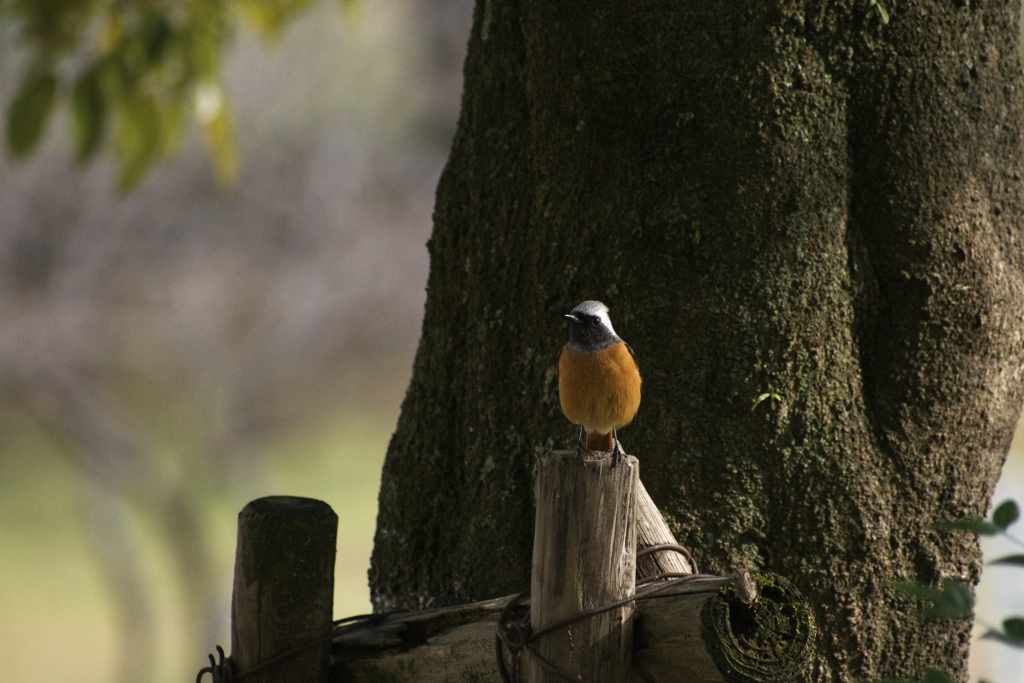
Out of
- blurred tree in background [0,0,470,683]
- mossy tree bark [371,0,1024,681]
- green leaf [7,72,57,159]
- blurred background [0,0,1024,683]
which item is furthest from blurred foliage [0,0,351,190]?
blurred background [0,0,1024,683]

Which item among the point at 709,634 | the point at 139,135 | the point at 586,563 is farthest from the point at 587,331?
the point at 139,135

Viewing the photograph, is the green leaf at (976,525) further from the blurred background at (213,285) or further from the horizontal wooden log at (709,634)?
the blurred background at (213,285)

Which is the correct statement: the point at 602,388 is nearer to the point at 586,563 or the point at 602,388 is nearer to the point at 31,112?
the point at 586,563

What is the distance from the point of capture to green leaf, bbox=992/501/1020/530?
1505 millimetres

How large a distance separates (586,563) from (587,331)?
0.73 m

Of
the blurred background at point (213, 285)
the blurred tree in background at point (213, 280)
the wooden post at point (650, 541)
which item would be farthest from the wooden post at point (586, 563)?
the blurred background at point (213, 285)

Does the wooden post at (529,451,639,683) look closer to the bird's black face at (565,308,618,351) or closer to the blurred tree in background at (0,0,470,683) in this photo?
the bird's black face at (565,308,618,351)

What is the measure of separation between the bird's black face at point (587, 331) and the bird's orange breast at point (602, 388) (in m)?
0.02

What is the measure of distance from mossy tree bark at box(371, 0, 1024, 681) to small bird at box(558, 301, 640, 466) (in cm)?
14

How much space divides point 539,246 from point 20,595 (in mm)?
15882

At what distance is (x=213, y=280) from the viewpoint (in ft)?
41.0

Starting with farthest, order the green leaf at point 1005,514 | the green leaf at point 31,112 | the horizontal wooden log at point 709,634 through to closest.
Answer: the green leaf at point 31,112 < the horizontal wooden log at point 709,634 < the green leaf at point 1005,514

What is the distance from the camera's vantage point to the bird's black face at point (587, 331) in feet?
8.13

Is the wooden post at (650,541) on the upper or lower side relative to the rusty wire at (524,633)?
upper
